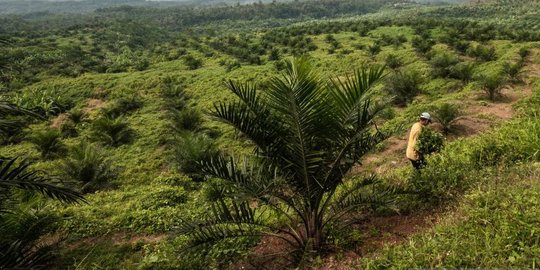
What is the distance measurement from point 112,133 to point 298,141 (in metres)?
14.2

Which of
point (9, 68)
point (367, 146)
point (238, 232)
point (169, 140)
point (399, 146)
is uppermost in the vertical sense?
point (9, 68)

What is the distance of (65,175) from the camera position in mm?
10969

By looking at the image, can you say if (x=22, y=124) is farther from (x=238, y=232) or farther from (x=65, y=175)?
(x=65, y=175)

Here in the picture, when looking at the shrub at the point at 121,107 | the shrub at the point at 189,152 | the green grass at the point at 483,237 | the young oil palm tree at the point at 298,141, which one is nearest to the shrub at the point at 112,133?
the shrub at the point at 121,107

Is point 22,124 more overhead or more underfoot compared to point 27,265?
more overhead

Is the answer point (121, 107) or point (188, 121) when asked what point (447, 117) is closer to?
point (188, 121)

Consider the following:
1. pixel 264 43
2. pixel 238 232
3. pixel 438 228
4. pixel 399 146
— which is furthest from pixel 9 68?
pixel 264 43

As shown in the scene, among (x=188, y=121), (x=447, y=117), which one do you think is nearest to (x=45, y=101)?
(x=188, y=121)

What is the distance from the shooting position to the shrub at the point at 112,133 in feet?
53.7

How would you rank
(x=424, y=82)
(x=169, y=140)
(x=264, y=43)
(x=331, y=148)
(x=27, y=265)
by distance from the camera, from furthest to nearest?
(x=264, y=43) < (x=424, y=82) < (x=169, y=140) < (x=331, y=148) < (x=27, y=265)

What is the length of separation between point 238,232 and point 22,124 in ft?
8.34

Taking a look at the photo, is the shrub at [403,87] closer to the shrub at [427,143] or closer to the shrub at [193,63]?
the shrub at [427,143]

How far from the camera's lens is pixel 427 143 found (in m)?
6.44

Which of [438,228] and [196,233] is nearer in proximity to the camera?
[438,228]
